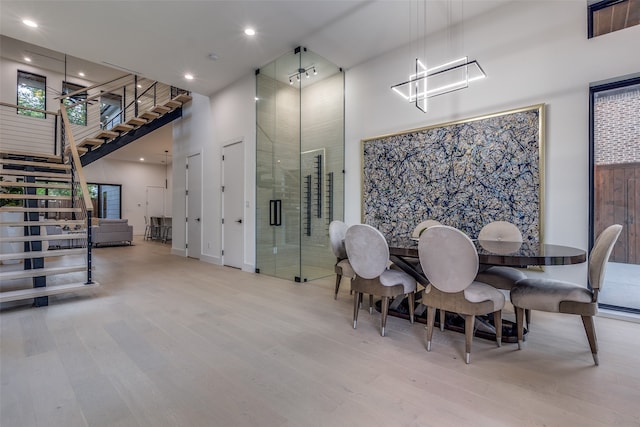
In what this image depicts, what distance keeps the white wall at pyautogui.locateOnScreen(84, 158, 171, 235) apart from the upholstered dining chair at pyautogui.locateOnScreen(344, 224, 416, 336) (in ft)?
39.1

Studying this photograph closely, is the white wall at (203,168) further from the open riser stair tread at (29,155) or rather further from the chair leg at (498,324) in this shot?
the chair leg at (498,324)

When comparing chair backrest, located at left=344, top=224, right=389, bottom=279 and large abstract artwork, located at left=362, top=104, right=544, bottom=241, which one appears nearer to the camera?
chair backrest, located at left=344, top=224, right=389, bottom=279

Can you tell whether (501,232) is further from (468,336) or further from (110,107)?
(110,107)

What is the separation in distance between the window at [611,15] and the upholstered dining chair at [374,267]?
10.3 ft

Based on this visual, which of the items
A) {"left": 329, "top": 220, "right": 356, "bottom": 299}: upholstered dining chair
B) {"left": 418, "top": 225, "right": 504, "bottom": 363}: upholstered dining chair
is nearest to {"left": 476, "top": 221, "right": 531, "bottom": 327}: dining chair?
{"left": 418, "top": 225, "right": 504, "bottom": 363}: upholstered dining chair

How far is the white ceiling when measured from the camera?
352cm

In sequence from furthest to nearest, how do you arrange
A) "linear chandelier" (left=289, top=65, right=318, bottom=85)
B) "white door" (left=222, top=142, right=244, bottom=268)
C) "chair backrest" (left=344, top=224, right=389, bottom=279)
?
"white door" (left=222, top=142, right=244, bottom=268) → "linear chandelier" (left=289, top=65, right=318, bottom=85) → "chair backrest" (left=344, top=224, right=389, bottom=279)

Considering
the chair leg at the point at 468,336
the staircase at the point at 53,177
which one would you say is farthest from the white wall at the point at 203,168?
the chair leg at the point at 468,336

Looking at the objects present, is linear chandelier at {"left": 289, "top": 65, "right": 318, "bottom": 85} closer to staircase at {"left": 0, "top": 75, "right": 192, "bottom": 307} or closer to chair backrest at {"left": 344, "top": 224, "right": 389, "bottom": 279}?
chair backrest at {"left": 344, "top": 224, "right": 389, "bottom": 279}

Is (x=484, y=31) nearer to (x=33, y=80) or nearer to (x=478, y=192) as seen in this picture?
(x=478, y=192)

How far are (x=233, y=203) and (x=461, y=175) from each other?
4099mm

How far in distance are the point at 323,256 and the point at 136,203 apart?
34.1 feet

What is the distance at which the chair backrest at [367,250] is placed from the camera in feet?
8.25

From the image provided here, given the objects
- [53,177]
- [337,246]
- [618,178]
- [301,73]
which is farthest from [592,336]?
[53,177]
